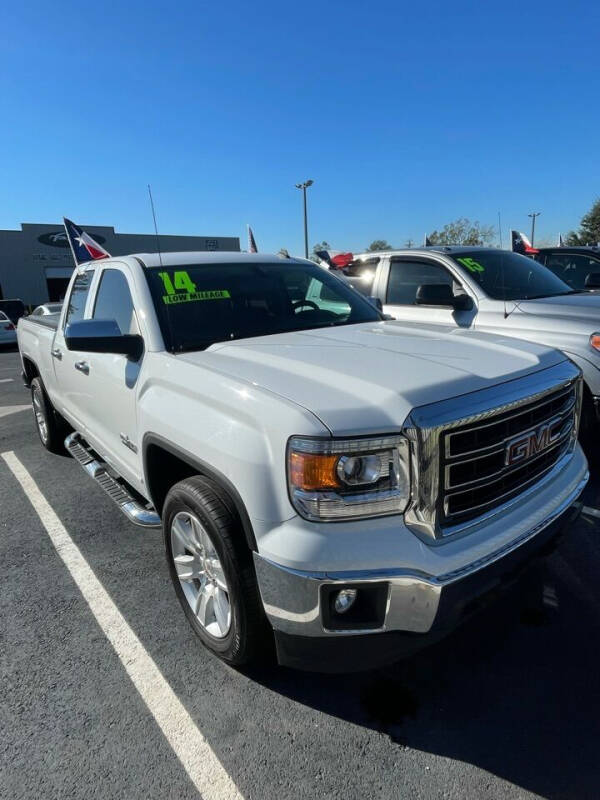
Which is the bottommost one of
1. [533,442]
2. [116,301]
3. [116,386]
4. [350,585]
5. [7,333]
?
[7,333]

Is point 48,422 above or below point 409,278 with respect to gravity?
below

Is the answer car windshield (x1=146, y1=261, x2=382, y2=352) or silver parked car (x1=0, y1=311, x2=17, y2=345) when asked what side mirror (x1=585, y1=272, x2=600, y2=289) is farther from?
silver parked car (x1=0, y1=311, x2=17, y2=345)

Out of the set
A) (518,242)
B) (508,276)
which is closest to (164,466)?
(508,276)

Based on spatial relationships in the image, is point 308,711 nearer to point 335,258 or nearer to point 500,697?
point 500,697

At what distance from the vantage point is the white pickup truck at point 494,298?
4.38m

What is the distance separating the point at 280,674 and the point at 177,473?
1.10 metres

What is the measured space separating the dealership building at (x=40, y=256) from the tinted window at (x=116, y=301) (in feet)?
103

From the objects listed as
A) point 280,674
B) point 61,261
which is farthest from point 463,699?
point 61,261

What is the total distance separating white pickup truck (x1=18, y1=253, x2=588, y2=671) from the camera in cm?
178

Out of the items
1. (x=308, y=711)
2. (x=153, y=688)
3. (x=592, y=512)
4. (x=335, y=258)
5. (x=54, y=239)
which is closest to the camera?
(x=308, y=711)

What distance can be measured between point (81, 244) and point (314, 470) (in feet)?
42.6

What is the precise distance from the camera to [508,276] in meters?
5.54

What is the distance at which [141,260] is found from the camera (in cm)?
326

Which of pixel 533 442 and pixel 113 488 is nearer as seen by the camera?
pixel 533 442
